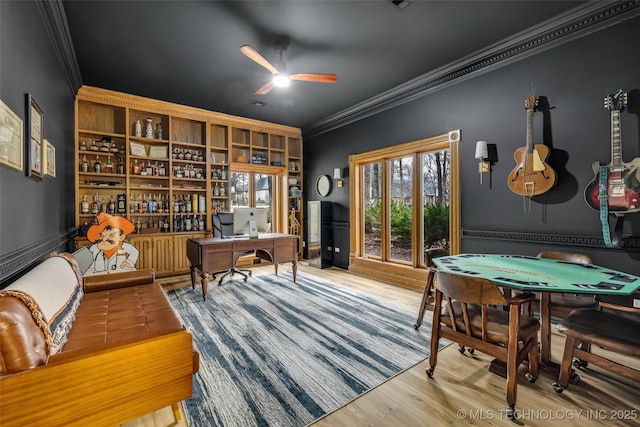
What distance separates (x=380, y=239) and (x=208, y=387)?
363cm

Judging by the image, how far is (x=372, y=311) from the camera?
330 centimetres

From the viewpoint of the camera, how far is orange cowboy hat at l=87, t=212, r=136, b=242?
289 cm

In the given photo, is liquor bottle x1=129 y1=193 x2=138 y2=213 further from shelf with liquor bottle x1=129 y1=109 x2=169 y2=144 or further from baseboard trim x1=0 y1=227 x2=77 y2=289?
baseboard trim x1=0 y1=227 x2=77 y2=289

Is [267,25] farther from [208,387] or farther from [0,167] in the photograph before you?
[208,387]

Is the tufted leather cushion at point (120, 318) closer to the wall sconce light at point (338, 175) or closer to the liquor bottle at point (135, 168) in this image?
the liquor bottle at point (135, 168)

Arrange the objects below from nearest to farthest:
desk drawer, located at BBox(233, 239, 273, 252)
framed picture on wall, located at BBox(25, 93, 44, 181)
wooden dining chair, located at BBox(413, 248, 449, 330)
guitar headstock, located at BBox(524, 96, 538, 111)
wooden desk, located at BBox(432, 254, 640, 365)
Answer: wooden desk, located at BBox(432, 254, 640, 365), framed picture on wall, located at BBox(25, 93, 44, 181), wooden dining chair, located at BBox(413, 248, 449, 330), guitar headstock, located at BBox(524, 96, 538, 111), desk drawer, located at BBox(233, 239, 273, 252)

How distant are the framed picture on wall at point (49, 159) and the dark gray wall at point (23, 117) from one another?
84 millimetres

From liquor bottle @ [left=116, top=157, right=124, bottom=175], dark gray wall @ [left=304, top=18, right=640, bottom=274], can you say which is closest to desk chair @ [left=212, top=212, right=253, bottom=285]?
liquor bottle @ [left=116, top=157, right=124, bottom=175]

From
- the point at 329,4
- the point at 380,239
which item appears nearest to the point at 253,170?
the point at 380,239

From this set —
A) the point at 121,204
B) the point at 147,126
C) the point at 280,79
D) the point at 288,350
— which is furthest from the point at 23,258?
the point at 147,126

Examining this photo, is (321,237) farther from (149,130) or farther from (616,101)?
(616,101)

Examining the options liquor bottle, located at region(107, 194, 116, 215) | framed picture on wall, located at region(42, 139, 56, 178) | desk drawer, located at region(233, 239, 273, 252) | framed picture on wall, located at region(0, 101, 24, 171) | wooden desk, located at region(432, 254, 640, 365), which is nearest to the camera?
framed picture on wall, located at region(0, 101, 24, 171)

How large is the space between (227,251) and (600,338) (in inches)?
143

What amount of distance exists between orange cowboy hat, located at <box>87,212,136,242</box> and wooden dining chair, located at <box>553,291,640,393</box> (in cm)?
391
